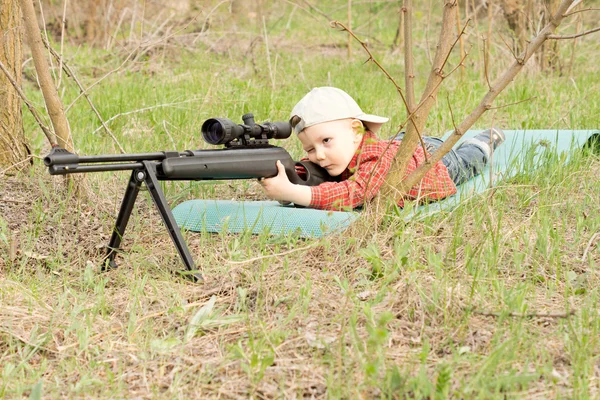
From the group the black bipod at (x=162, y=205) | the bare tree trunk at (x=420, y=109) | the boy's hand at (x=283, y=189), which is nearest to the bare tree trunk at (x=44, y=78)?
the black bipod at (x=162, y=205)

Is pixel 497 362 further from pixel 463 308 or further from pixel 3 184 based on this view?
pixel 3 184

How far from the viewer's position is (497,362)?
2.18 m

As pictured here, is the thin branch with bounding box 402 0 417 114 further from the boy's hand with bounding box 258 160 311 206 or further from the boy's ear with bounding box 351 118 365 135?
the boy's hand with bounding box 258 160 311 206

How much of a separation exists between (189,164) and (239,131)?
0.31 meters

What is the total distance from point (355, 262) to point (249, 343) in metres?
0.85

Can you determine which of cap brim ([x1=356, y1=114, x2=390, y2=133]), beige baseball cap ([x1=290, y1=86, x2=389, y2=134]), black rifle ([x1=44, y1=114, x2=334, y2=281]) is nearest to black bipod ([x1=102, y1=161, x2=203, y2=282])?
black rifle ([x1=44, y1=114, x2=334, y2=281])

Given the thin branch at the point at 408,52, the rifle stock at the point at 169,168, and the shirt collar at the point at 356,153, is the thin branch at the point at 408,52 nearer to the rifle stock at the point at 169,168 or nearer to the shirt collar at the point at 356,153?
the shirt collar at the point at 356,153

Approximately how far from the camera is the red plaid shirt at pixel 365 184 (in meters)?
3.62

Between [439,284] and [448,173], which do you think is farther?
[448,173]

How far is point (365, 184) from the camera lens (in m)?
3.64

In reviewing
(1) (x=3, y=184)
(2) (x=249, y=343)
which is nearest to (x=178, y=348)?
(2) (x=249, y=343)

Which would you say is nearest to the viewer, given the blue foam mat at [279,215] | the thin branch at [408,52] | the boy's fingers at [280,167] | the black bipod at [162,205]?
the black bipod at [162,205]

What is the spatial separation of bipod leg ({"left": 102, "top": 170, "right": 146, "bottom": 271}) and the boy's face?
0.99m

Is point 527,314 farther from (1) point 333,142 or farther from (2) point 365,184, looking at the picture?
(1) point 333,142
